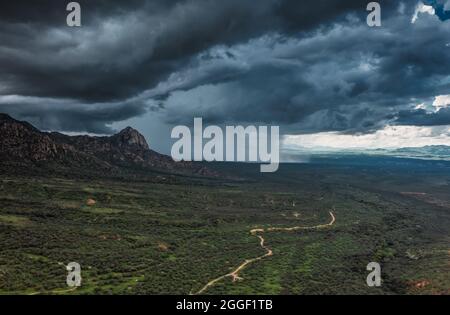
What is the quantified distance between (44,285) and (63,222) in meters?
74.3

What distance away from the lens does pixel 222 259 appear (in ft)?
482

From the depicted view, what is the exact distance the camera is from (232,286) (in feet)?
382
